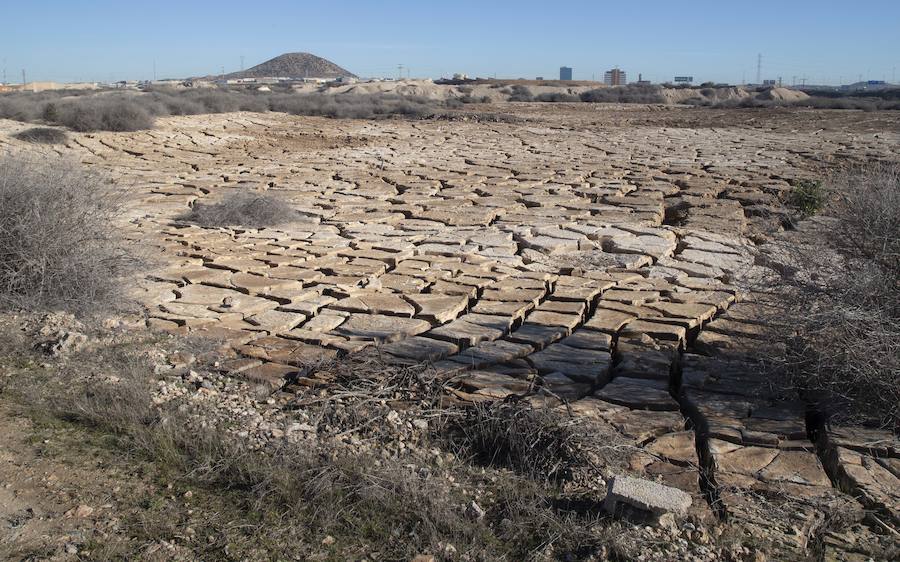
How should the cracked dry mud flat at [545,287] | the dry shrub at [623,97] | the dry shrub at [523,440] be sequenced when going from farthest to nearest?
1. the dry shrub at [623,97]
2. the cracked dry mud flat at [545,287]
3. the dry shrub at [523,440]

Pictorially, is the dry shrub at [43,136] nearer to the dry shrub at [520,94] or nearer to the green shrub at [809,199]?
the green shrub at [809,199]

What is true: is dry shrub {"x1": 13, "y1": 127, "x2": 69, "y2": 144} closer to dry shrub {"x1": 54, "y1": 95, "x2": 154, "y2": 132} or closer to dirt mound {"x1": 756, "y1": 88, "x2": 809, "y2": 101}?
dry shrub {"x1": 54, "y1": 95, "x2": 154, "y2": 132}

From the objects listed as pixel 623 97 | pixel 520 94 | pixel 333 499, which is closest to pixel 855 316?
pixel 333 499

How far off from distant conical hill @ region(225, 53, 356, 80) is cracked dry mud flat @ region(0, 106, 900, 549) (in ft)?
281

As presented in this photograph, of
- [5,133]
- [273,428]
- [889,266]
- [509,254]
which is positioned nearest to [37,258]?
[273,428]

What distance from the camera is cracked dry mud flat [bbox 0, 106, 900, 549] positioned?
326cm

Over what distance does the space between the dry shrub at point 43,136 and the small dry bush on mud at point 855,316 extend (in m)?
11.9

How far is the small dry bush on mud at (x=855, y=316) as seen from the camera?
3.30 metres

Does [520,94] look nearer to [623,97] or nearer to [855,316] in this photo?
[623,97]

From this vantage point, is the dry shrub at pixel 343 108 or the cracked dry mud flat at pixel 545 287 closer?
the cracked dry mud flat at pixel 545 287

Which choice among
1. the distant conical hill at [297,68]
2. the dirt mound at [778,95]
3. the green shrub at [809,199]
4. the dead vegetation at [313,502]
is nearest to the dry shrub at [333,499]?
the dead vegetation at [313,502]

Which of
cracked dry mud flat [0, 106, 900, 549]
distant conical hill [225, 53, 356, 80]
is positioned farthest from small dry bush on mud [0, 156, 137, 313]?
distant conical hill [225, 53, 356, 80]

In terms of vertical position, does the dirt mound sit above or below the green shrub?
above

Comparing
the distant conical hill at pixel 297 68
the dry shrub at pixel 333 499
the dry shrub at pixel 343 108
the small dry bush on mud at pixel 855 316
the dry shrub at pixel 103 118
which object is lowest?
the dry shrub at pixel 333 499
